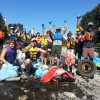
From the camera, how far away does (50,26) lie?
14.8m

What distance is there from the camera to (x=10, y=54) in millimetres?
11125

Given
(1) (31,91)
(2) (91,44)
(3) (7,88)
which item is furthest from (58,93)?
(2) (91,44)

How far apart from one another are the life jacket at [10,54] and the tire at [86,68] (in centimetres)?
277

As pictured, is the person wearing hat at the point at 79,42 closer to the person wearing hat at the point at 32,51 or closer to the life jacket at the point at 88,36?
the life jacket at the point at 88,36

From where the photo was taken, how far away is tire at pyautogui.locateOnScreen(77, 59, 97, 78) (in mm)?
12422

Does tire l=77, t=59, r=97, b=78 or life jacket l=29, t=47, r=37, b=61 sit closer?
life jacket l=29, t=47, r=37, b=61

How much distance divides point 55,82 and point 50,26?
4736 mm

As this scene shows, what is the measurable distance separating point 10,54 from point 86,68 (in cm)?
325

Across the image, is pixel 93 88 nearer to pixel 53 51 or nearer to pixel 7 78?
pixel 7 78

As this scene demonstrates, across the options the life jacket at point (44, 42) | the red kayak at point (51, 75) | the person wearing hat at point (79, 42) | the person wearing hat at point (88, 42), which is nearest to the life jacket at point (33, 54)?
the red kayak at point (51, 75)

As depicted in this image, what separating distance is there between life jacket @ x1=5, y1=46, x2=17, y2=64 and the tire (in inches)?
109

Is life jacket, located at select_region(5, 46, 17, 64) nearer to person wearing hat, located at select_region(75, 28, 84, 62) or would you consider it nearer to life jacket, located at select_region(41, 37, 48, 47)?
person wearing hat, located at select_region(75, 28, 84, 62)

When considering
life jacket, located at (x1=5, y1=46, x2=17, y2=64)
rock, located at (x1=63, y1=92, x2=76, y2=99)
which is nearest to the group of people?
life jacket, located at (x1=5, y1=46, x2=17, y2=64)

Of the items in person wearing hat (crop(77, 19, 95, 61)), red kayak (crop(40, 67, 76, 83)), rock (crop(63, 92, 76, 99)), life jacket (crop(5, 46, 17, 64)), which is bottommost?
rock (crop(63, 92, 76, 99))
